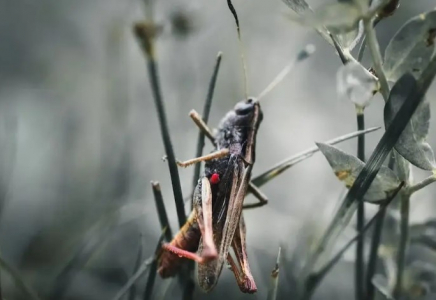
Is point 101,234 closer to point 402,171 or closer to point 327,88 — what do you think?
point 402,171

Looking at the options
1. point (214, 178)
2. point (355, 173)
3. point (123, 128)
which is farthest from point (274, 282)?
point (123, 128)

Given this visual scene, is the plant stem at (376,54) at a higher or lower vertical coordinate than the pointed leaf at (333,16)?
lower

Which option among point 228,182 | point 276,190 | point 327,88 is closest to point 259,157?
point 276,190

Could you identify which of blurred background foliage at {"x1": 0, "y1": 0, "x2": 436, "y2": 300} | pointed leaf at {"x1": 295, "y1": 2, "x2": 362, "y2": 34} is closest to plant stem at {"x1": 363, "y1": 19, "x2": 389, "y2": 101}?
pointed leaf at {"x1": 295, "y1": 2, "x2": 362, "y2": 34}

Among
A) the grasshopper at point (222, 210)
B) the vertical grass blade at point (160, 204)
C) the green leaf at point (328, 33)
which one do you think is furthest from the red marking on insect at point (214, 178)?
the green leaf at point (328, 33)

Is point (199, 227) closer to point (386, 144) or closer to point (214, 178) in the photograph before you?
point (214, 178)

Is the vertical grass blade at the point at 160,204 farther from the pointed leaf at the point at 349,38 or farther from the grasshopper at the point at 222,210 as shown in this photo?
the pointed leaf at the point at 349,38
